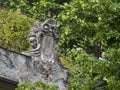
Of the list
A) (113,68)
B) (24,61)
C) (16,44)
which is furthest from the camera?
(16,44)

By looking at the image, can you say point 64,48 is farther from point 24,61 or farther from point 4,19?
point 24,61

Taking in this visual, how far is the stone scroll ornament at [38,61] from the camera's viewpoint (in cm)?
1099

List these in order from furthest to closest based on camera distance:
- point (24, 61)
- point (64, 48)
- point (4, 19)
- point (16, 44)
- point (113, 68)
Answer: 1. point (64, 48)
2. point (4, 19)
3. point (16, 44)
4. point (24, 61)
5. point (113, 68)

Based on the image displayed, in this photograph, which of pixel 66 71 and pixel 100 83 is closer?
pixel 100 83

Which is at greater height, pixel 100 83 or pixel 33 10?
pixel 33 10

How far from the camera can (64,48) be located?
17656 millimetres

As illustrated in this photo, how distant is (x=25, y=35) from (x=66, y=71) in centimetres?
318

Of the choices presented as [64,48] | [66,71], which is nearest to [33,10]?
[64,48]

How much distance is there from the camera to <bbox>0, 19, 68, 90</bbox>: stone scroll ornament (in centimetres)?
1099

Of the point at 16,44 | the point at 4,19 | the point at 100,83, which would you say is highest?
the point at 4,19

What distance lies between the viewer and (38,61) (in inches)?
457

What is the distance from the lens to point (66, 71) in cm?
1234

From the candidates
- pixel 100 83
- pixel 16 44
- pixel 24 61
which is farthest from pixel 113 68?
pixel 16 44

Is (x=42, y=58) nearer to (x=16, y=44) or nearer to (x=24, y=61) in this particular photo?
(x=24, y=61)
